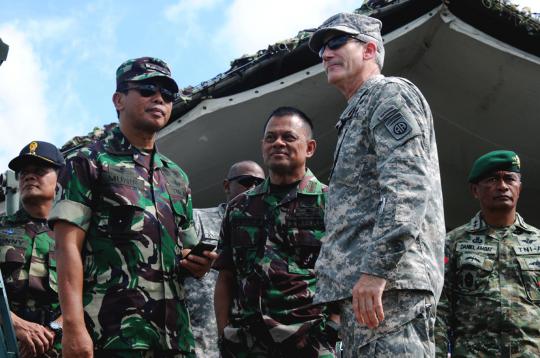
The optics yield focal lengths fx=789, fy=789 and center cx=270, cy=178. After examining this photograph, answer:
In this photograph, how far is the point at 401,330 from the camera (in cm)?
253

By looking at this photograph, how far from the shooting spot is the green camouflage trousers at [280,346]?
3.34 m

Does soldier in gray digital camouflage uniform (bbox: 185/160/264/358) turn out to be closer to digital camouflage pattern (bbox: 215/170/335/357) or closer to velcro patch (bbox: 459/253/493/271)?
digital camouflage pattern (bbox: 215/170/335/357)

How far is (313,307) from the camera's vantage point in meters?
3.42

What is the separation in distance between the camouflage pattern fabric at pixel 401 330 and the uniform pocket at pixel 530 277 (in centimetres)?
190

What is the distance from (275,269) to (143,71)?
3.37 feet

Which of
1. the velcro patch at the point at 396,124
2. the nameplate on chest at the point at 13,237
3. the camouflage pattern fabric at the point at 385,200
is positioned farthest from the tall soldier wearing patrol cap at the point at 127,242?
the nameplate on chest at the point at 13,237

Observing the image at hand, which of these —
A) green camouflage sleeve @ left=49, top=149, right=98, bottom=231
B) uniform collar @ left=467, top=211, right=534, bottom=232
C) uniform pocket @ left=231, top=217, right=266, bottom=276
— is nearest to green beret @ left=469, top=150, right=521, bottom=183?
uniform collar @ left=467, top=211, right=534, bottom=232

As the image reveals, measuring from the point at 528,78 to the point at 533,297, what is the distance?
8.79ft

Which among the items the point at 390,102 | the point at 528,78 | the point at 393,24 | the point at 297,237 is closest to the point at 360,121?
the point at 390,102

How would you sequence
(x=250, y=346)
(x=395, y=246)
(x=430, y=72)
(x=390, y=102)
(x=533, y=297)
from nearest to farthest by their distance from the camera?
(x=395, y=246)
(x=390, y=102)
(x=250, y=346)
(x=533, y=297)
(x=430, y=72)

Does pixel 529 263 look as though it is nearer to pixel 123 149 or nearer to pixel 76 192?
pixel 123 149

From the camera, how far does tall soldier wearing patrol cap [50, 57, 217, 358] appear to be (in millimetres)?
2938

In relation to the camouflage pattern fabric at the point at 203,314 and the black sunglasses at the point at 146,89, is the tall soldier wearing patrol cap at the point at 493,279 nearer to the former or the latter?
the camouflage pattern fabric at the point at 203,314

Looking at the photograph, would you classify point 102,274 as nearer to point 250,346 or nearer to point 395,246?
point 250,346
